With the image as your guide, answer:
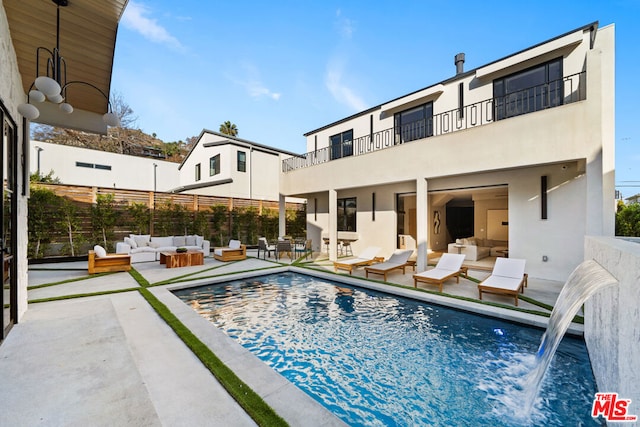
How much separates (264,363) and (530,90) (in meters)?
10.3

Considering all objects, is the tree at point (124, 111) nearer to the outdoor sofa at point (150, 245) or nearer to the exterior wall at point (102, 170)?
the exterior wall at point (102, 170)

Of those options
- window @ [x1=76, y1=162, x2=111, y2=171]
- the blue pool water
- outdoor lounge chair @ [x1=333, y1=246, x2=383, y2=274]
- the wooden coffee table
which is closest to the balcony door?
the blue pool water

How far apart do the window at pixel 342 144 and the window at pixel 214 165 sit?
27.8 ft

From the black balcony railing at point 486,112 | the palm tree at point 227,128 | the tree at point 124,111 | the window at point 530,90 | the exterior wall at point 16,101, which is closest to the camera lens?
the exterior wall at point 16,101

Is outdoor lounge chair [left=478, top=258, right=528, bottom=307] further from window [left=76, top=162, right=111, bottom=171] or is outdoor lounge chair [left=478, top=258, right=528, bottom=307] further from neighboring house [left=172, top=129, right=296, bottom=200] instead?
window [left=76, top=162, right=111, bottom=171]

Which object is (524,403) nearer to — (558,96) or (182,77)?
(558,96)

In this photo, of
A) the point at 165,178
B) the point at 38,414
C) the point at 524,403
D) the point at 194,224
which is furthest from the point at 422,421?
the point at 165,178

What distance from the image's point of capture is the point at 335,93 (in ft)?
53.0

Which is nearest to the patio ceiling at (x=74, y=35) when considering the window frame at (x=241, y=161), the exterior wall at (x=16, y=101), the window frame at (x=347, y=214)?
the exterior wall at (x=16, y=101)

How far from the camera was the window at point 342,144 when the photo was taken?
45.1 feet

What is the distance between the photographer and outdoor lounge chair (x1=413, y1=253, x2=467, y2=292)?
688cm

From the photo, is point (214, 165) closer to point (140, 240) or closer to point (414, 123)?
point (140, 240)

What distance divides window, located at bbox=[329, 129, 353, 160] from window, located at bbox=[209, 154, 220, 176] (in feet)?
27.8

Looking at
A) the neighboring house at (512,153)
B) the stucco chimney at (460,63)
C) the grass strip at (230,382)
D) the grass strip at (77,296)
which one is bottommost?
the grass strip at (77,296)
